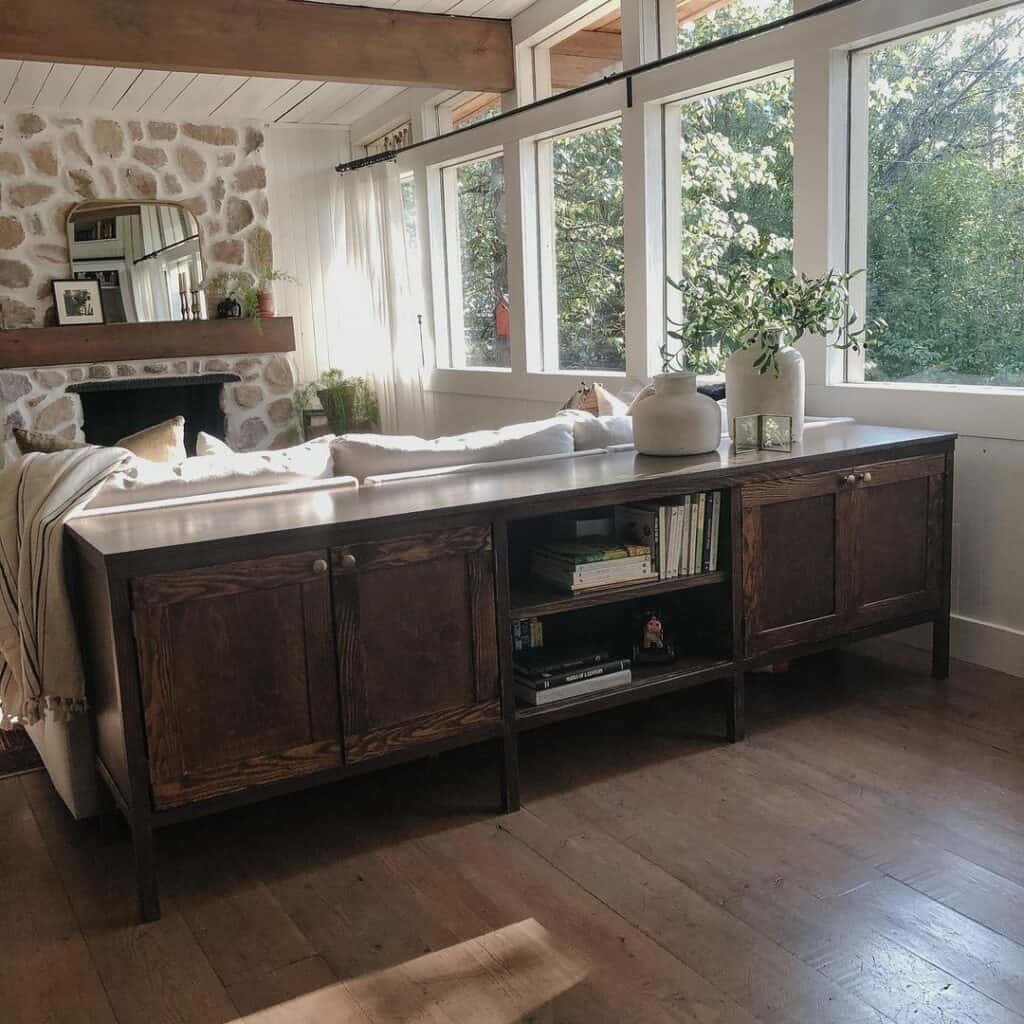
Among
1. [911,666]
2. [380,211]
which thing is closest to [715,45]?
[911,666]

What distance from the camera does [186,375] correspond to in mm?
7008

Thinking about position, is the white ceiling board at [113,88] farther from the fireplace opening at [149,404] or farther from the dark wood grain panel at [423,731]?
the dark wood grain panel at [423,731]

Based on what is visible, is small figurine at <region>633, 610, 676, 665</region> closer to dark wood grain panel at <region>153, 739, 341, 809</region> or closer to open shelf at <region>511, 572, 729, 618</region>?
open shelf at <region>511, 572, 729, 618</region>

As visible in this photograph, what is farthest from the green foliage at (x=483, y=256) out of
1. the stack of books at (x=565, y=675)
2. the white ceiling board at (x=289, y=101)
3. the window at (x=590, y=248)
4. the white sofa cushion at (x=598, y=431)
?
the stack of books at (x=565, y=675)

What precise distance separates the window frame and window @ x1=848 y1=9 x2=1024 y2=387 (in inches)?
2.8

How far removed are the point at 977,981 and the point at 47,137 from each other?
21.8 feet

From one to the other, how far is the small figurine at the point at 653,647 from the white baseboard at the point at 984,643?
3.86 ft

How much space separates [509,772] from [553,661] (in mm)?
331

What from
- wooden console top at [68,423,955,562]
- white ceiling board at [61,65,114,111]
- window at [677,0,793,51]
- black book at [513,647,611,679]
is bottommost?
black book at [513,647,611,679]

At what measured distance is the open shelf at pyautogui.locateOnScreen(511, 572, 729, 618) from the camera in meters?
2.68

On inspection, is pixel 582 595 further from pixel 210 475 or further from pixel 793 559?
pixel 210 475

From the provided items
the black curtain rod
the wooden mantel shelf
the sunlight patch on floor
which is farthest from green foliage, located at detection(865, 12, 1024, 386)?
the wooden mantel shelf

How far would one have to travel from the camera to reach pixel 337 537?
7.69 feet

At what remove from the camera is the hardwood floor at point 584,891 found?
1.90 metres
